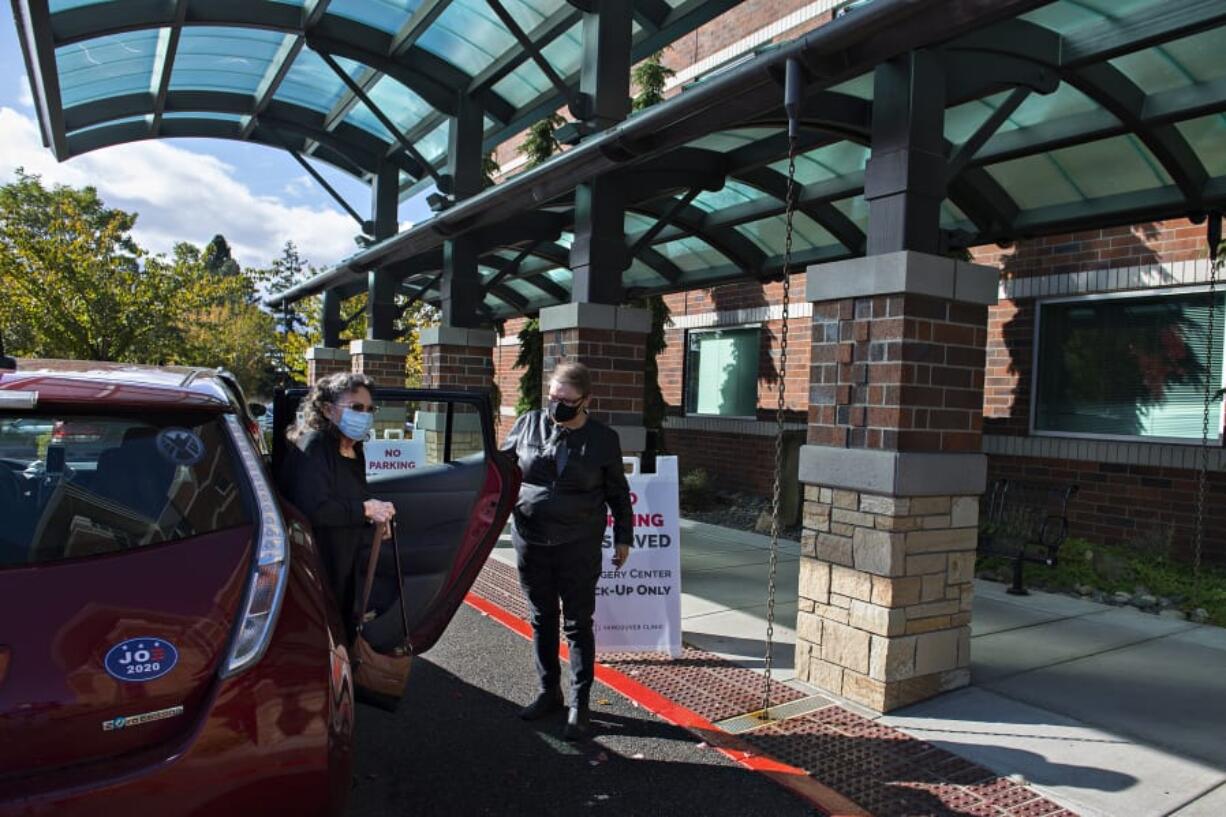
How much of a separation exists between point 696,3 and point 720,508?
649 cm

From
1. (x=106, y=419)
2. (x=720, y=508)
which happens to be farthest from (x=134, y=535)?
(x=720, y=508)

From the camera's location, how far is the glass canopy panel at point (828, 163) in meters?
7.08

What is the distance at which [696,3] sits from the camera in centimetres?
688

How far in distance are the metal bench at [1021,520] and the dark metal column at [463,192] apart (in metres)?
5.74

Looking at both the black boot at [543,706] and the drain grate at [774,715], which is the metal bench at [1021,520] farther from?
the black boot at [543,706]

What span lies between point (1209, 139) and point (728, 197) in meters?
4.06

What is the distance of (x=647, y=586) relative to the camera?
508cm

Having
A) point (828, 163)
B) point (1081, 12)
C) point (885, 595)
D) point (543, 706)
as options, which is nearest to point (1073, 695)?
point (885, 595)

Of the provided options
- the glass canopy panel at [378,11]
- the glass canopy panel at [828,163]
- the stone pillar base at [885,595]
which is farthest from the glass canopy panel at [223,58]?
the stone pillar base at [885,595]

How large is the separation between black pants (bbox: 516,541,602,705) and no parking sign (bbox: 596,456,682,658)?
0.90 meters

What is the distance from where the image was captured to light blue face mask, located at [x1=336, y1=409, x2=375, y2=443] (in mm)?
3529

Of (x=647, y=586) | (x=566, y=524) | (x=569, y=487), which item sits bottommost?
(x=647, y=586)

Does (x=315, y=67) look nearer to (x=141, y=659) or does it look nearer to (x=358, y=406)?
(x=358, y=406)

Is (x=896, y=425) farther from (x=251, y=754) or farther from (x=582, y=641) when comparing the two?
(x=251, y=754)
